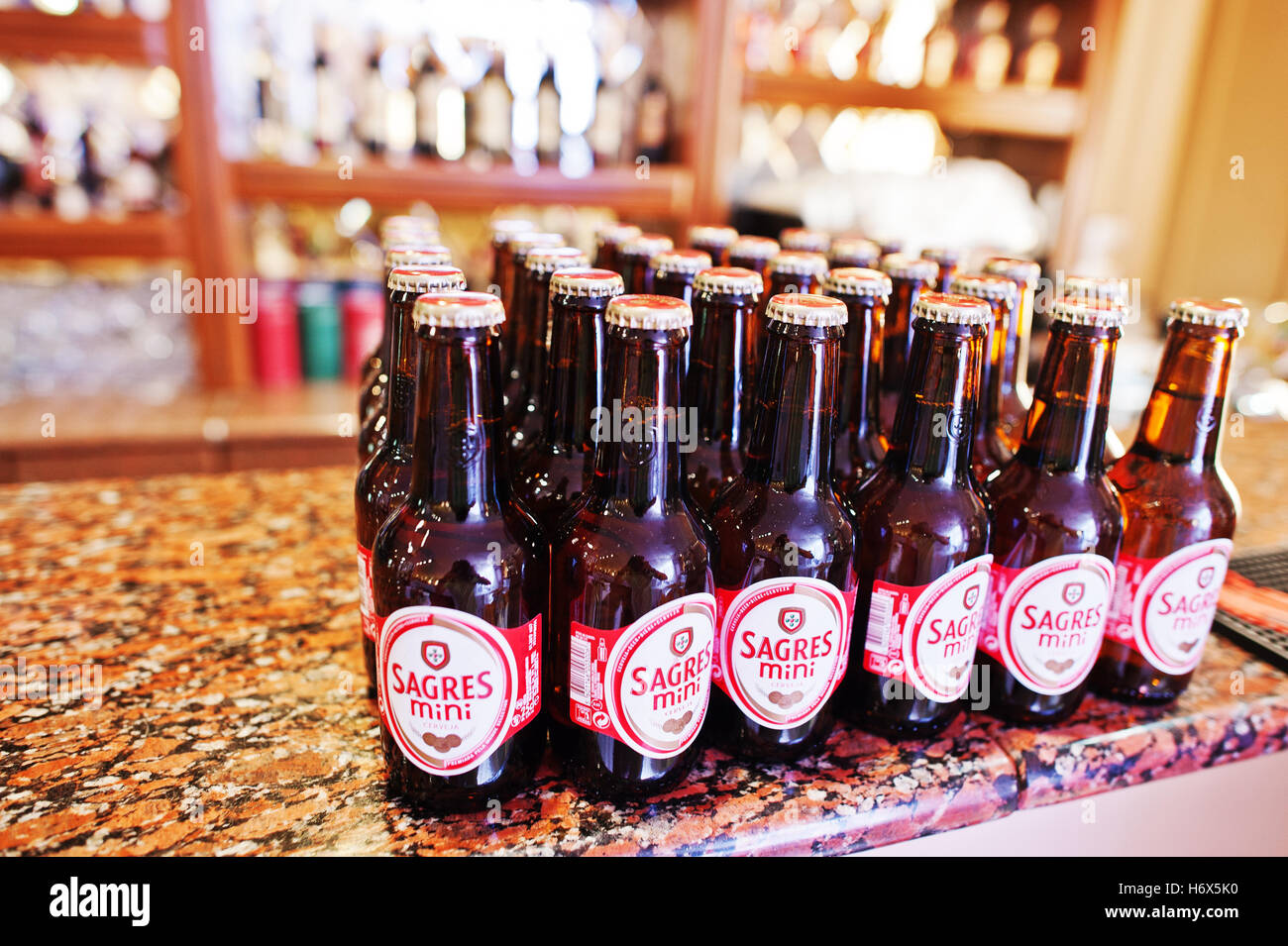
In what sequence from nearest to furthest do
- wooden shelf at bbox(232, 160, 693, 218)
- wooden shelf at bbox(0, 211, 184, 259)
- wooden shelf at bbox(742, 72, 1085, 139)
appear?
wooden shelf at bbox(0, 211, 184, 259)
wooden shelf at bbox(232, 160, 693, 218)
wooden shelf at bbox(742, 72, 1085, 139)

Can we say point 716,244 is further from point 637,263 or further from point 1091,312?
point 1091,312

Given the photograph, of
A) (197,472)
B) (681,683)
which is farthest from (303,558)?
(197,472)

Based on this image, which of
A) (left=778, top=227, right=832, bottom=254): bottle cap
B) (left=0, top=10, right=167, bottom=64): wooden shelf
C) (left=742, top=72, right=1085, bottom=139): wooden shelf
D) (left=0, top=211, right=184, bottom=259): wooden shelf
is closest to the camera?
(left=778, top=227, right=832, bottom=254): bottle cap

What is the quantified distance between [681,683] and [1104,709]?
1.67ft

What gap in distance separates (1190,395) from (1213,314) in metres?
0.08

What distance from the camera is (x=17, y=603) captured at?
104cm

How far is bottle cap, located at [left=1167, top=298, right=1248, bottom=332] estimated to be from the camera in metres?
0.84

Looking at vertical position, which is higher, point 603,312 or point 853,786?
point 603,312

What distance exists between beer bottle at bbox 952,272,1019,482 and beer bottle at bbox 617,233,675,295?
A: 32 cm
